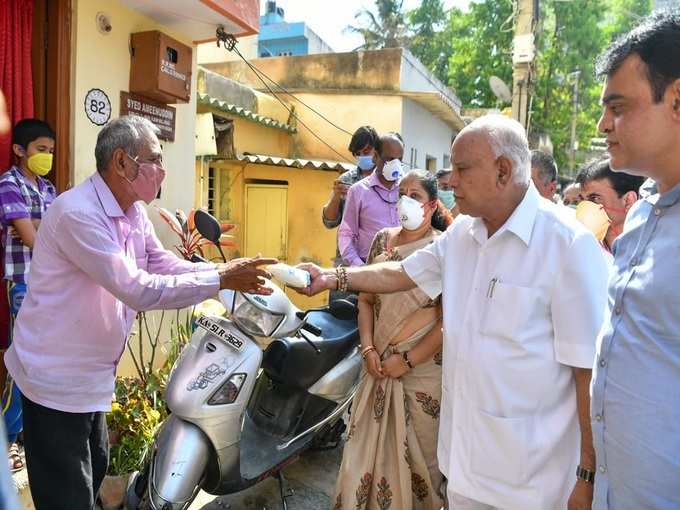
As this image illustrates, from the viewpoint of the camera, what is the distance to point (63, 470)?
192cm

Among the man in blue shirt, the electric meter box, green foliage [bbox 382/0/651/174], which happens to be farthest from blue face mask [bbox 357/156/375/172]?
green foliage [bbox 382/0/651/174]

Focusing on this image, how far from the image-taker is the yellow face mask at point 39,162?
2965 millimetres

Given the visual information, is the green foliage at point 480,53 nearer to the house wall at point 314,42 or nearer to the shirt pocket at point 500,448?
the house wall at point 314,42

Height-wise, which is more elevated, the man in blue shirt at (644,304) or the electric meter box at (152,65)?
the electric meter box at (152,65)

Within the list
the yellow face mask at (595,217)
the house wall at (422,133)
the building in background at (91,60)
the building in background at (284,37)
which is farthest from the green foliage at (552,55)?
the yellow face mask at (595,217)

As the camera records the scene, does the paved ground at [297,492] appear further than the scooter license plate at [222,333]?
Yes

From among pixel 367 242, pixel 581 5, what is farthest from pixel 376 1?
pixel 367 242

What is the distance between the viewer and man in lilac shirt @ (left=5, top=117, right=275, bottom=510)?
6.02 feet

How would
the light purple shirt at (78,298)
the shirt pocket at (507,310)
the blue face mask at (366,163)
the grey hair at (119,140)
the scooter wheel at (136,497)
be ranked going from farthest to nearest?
the blue face mask at (366,163) → the scooter wheel at (136,497) → the grey hair at (119,140) → the light purple shirt at (78,298) → the shirt pocket at (507,310)

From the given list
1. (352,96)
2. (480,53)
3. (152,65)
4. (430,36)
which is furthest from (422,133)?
(430,36)

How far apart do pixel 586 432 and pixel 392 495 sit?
1.22 metres

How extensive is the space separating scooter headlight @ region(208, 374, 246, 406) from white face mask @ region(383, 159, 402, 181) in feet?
6.44

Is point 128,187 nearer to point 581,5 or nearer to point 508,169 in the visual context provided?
point 508,169

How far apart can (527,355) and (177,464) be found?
1506 mm
